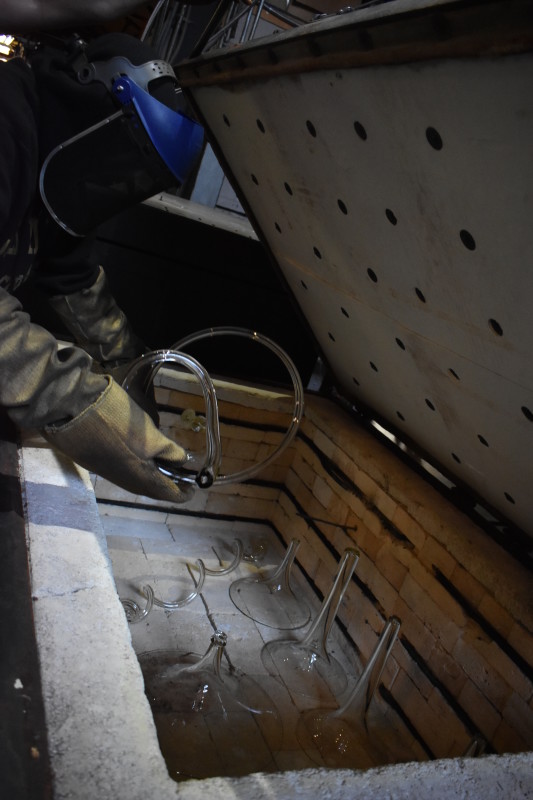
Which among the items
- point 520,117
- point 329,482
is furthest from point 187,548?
point 520,117

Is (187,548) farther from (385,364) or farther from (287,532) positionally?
(385,364)

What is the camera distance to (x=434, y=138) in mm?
1292

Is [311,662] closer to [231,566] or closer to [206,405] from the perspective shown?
[231,566]

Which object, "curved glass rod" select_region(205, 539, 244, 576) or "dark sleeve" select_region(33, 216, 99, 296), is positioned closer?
"dark sleeve" select_region(33, 216, 99, 296)

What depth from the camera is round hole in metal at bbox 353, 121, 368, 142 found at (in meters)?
1.50

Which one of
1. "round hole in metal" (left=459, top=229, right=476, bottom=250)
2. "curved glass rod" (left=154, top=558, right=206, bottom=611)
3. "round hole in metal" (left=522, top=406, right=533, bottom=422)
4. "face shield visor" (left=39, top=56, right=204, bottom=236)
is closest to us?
"round hole in metal" (left=459, top=229, right=476, bottom=250)

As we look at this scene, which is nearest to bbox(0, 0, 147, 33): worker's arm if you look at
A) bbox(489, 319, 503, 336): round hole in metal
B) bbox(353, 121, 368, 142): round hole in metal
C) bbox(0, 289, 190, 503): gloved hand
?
bbox(0, 289, 190, 503): gloved hand

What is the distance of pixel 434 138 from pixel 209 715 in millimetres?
2092

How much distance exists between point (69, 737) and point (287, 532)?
266 centimetres

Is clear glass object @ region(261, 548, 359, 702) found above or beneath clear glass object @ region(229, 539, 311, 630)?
above

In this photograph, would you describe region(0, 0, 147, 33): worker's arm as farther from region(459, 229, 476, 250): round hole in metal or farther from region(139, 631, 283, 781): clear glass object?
region(139, 631, 283, 781): clear glass object

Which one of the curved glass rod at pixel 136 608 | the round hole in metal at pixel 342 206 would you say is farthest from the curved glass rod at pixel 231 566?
the round hole in metal at pixel 342 206

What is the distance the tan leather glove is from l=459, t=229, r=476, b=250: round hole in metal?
1.15m

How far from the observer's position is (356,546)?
313 centimetres
